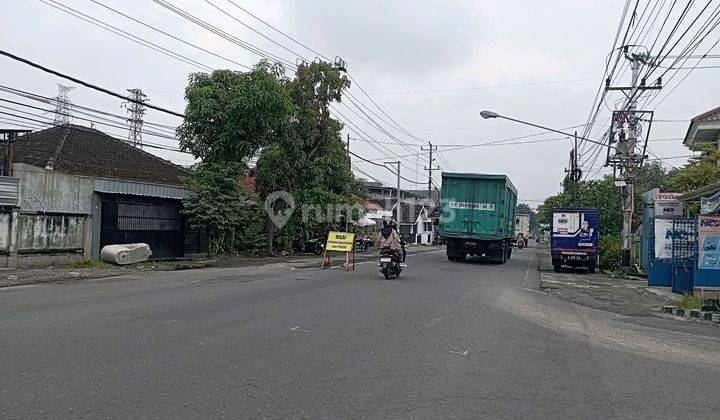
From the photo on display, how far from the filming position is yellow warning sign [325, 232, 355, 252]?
21.8 m

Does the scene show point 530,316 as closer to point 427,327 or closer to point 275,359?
point 427,327

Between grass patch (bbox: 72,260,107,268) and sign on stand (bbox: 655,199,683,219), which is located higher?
sign on stand (bbox: 655,199,683,219)

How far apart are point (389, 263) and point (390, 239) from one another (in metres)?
0.73

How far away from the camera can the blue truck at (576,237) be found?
27.1 metres

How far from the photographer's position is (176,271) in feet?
67.3

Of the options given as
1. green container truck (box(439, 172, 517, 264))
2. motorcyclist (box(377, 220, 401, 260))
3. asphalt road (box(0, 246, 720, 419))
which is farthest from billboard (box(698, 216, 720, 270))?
green container truck (box(439, 172, 517, 264))

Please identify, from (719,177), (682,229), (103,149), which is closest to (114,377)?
(682,229)

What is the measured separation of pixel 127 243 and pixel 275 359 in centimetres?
1749

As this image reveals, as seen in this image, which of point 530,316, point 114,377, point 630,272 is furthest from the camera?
point 630,272

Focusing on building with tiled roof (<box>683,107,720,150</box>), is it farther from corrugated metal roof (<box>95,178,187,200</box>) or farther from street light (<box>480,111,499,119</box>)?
corrugated metal roof (<box>95,178,187,200</box>)

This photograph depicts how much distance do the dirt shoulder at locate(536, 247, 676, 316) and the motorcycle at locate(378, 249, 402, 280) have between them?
453cm

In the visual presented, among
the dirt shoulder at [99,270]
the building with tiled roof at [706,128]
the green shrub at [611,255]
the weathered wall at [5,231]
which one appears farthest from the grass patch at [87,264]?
the building with tiled roof at [706,128]

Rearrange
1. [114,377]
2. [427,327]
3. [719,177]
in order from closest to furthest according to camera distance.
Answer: [114,377], [427,327], [719,177]

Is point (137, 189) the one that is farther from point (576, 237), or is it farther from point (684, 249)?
point (684, 249)
